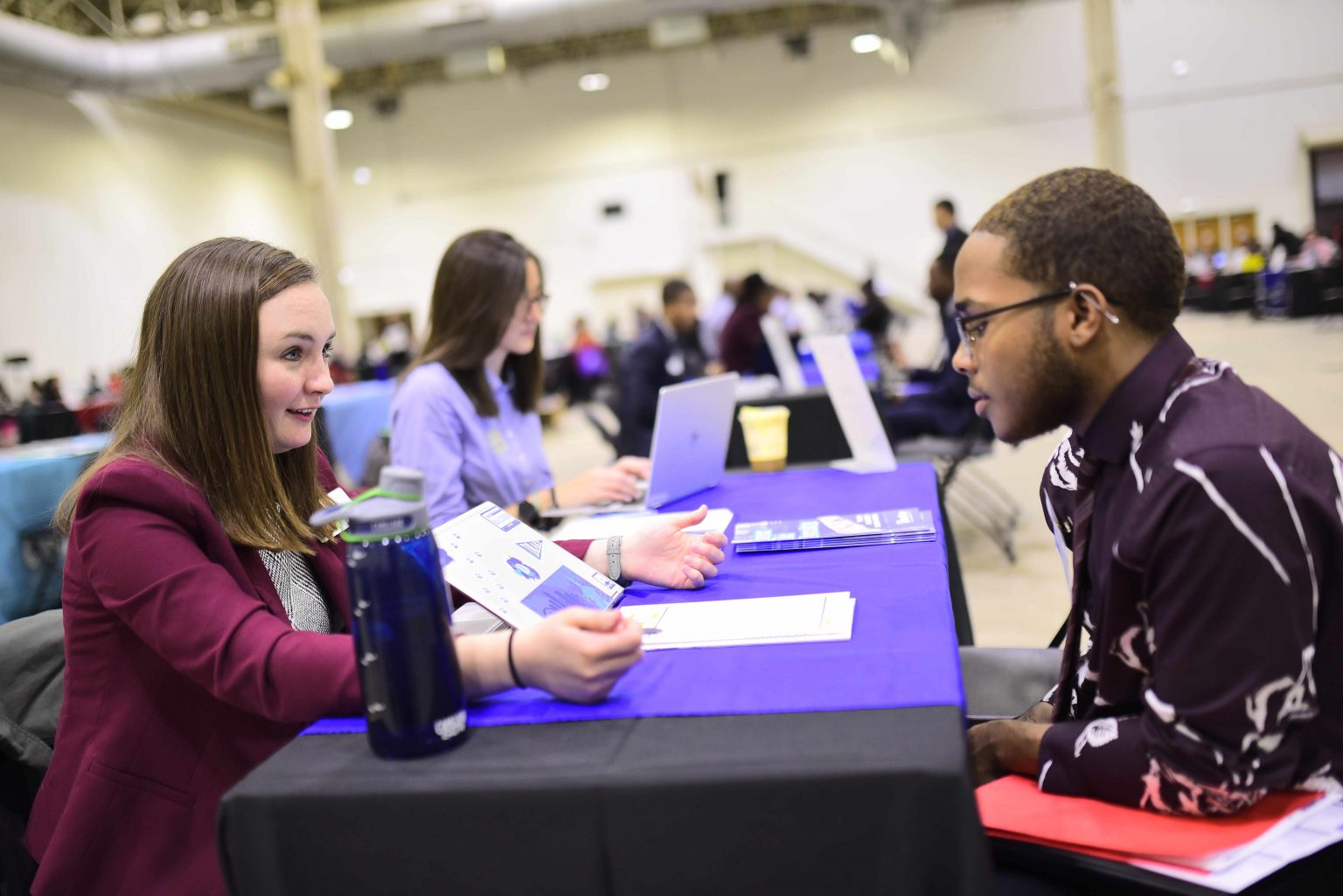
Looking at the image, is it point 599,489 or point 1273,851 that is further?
point 599,489

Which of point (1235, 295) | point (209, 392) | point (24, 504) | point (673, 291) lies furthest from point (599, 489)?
point (1235, 295)

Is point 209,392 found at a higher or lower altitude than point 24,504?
higher

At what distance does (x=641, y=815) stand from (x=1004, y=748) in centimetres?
50

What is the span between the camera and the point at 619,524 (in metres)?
1.93

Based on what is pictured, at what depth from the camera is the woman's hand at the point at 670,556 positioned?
1.47m

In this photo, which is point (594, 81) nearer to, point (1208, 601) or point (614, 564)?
point (614, 564)

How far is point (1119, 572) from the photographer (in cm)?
100

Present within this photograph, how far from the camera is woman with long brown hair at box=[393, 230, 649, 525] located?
2330mm

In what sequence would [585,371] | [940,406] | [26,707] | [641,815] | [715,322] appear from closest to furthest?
[641,815] → [26,707] → [940,406] → [715,322] → [585,371]

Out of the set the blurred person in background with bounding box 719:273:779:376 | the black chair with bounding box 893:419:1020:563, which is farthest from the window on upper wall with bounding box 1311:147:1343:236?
the black chair with bounding box 893:419:1020:563

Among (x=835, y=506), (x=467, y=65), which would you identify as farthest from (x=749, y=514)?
(x=467, y=65)

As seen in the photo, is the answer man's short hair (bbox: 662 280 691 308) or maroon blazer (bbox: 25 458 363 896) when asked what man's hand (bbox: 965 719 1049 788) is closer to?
maroon blazer (bbox: 25 458 363 896)

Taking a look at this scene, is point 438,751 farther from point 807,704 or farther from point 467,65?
point 467,65

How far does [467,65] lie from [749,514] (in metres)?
12.3
